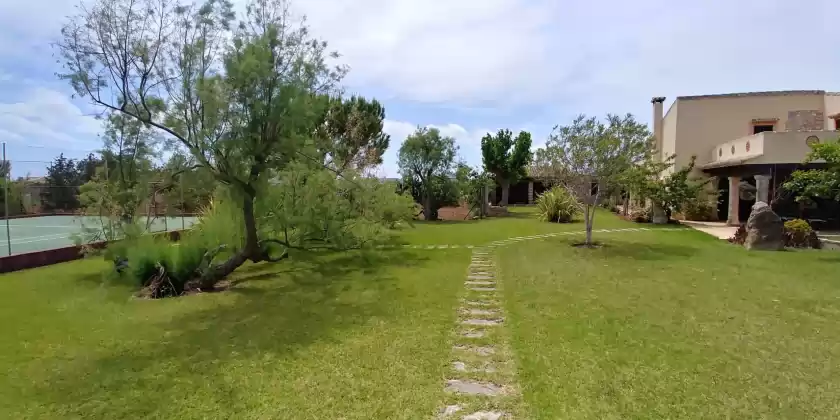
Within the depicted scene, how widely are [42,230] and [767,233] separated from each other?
2190 cm

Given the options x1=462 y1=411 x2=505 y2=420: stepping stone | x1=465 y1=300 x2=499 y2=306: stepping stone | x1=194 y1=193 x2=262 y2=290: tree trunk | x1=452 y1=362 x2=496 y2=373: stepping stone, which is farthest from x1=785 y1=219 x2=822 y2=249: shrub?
x1=194 y1=193 x2=262 y2=290: tree trunk

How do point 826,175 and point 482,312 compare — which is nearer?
point 482,312

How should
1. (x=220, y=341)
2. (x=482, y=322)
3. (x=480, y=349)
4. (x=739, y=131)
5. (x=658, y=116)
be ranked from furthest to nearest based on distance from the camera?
(x=658, y=116) → (x=739, y=131) → (x=482, y=322) → (x=220, y=341) → (x=480, y=349)

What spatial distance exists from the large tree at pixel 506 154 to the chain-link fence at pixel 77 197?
821 inches

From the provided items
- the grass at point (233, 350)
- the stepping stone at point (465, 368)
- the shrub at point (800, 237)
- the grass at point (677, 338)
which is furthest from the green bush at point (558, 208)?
the stepping stone at point (465, 368)

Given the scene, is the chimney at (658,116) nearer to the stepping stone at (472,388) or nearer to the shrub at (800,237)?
the shrub at (800,237)

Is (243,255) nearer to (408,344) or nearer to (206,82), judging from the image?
(206,82)

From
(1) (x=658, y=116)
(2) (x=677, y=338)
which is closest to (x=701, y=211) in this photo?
(1) (x=658, y=116)

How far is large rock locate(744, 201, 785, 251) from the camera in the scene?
482 inches

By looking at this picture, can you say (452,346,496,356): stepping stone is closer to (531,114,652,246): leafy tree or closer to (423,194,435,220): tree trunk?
(531,114,652,246): leafy tree

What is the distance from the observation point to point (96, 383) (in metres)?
4.36

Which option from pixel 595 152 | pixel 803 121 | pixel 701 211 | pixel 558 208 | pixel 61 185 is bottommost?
pixel 701 211

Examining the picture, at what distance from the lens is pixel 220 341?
555 cm

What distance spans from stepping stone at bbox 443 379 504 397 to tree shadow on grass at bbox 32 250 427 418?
5.64 feet
